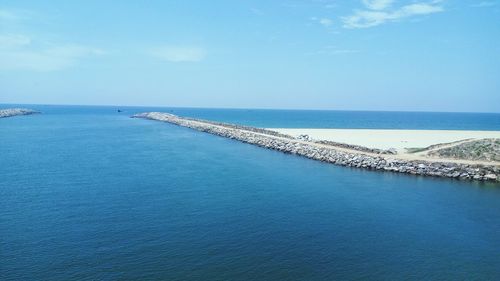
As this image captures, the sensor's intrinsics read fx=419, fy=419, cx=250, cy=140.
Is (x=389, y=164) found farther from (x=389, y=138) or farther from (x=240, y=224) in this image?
(x=389, y=138)

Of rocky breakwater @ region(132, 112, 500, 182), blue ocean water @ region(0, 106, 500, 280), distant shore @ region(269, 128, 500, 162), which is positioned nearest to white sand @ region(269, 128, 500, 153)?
distant shore @ region(269, 128, 500, 162)

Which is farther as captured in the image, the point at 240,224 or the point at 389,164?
the point at 389,164

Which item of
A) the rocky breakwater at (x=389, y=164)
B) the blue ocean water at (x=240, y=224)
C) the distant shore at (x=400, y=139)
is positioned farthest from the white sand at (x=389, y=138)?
the blue ocean water at (x=240, y=224)

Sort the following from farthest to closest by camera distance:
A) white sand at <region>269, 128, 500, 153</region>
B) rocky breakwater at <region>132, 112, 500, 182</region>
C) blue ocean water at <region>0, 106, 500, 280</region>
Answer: white sand at <region>269, 128, 500, 153</region>
rocky breakwater at <region>132, 112, 500, 182</region>
blue ocean water at <region>0, 106, 500, 280</region>

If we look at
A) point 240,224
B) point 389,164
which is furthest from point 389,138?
point 240,224

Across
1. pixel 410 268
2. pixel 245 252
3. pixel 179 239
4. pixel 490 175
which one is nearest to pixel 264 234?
pixel 245 252

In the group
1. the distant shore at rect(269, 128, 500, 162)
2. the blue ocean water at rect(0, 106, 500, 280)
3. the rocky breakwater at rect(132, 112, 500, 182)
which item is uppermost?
the distant shore at rect(269, 128, 500, 162)

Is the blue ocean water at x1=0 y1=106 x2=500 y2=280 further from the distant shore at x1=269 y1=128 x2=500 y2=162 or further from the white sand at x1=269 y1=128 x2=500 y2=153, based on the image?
the white sand at x1=269 y1=128 x2=500 y2=153

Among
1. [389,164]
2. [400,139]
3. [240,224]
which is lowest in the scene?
[240,224]

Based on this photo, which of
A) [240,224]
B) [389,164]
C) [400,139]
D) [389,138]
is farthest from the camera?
[389,138]
